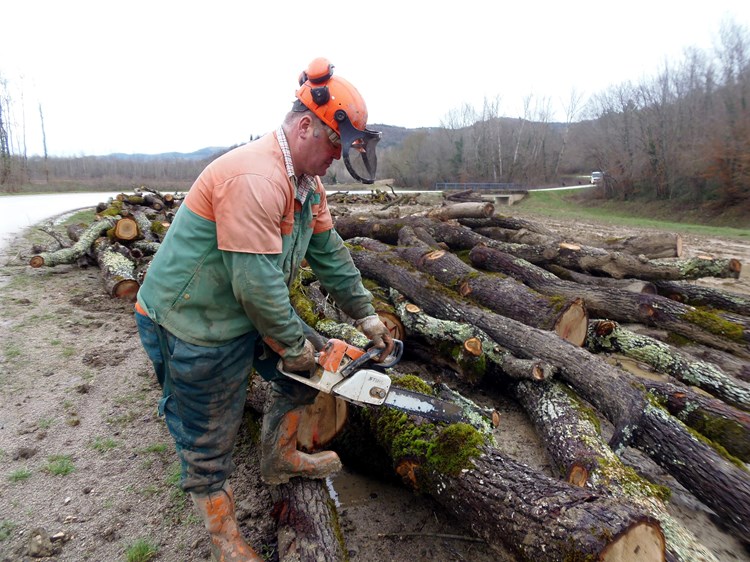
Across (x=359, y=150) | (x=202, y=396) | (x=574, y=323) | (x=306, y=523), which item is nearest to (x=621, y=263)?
(x=574, y=323)

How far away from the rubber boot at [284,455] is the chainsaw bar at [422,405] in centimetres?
56

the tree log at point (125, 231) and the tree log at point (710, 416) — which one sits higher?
the tree log at point (125, 231)

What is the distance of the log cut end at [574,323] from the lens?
4211mm

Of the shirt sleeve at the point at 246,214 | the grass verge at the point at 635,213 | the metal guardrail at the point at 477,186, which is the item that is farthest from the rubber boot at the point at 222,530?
the metal guardrail at the point at 477,186

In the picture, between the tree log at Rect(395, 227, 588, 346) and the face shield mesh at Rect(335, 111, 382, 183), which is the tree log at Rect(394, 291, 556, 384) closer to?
the tree log at Rect(395, 227, 588, 346)

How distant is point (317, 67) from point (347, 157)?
38 cm

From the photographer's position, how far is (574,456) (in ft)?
8.80

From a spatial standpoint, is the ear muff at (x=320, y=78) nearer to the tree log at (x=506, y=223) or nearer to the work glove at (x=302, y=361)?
the work glove at (x=302, y=361)

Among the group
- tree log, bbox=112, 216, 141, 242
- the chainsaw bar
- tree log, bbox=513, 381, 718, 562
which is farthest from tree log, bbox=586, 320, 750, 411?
tree log, bbox=112, 216, 141, 242

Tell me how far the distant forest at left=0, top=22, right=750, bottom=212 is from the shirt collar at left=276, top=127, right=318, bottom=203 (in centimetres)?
100

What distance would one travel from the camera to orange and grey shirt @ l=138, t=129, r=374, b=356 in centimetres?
164

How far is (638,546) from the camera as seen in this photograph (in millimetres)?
1696

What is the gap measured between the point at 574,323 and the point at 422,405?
8.66ft

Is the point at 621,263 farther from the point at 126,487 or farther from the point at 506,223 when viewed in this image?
the point at 126,487
